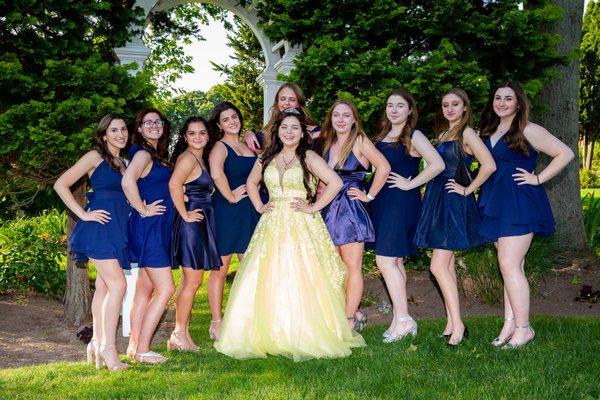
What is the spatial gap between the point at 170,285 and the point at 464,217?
2.47 metres

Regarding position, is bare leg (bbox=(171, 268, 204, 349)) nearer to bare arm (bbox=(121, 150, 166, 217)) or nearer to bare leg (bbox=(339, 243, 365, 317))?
bare arm (bbox=(121, 150, 166, 217))

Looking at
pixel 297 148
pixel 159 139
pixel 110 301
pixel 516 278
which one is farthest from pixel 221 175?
pixel 516 278

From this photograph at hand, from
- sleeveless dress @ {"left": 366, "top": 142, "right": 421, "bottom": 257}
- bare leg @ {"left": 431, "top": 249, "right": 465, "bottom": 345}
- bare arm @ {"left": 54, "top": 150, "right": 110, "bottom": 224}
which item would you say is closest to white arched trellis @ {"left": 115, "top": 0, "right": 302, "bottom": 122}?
sleeveless dress @ {"left": 366, "top": 142, "right": 421, "bottom": 257}

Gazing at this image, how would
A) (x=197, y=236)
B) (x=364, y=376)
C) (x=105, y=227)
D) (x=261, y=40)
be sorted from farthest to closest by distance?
(x=261, y=40) < (x=197, y=236) < (x=105, y=227) < (x=364, y=376)

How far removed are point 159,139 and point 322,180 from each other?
4.65ft

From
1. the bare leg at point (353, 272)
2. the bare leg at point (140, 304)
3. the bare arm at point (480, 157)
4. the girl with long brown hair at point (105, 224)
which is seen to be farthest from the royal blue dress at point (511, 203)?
the girl with long brown hair at point (105, 224)

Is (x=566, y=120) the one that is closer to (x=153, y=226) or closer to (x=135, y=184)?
(x=153, y=226)

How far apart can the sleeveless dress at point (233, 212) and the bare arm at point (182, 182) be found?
62 cm

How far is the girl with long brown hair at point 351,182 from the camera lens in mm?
5316

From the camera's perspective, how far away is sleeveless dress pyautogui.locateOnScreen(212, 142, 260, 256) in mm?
5645

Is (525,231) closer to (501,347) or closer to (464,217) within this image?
(464,217)

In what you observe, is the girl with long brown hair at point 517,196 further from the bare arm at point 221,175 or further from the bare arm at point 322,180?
the bare arm at point 221,175

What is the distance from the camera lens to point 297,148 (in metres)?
5.24

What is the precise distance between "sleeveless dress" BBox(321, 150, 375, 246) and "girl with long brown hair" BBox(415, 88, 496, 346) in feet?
1.54
